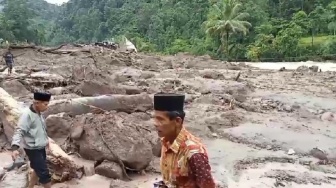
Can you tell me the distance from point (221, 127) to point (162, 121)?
34.0 feet

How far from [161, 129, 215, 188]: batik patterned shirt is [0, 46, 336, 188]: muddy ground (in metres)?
4.31

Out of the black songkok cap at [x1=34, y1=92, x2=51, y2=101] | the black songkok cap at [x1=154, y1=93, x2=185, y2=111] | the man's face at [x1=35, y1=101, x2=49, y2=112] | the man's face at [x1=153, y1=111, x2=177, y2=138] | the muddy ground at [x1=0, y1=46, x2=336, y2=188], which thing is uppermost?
the black songkok cap at [x1=154, y1=93, x2=185, y2=111]

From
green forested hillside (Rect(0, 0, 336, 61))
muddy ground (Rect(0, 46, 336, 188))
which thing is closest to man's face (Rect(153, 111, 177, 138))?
muddy ground (Rect(0, 46, 336, 188))

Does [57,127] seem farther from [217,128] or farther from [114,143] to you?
[217,128]

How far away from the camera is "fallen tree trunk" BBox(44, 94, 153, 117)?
10685mm

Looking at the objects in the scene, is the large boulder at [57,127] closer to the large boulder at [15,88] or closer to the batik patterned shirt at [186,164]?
the large boulder at [15,88]

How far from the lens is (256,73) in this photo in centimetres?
2878

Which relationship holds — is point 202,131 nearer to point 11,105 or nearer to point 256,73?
point 11,105

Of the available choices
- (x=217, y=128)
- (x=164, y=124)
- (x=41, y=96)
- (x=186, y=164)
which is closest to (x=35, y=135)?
(x=41, y=96)

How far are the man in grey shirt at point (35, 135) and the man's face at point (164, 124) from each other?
285 centimetres

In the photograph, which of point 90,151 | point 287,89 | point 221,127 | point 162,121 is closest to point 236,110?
point 221,127

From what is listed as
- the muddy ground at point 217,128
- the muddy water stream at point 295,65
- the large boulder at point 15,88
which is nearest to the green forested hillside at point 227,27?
the muddy water stream at point 295,65

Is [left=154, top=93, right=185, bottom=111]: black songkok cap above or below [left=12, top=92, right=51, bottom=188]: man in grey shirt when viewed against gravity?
above

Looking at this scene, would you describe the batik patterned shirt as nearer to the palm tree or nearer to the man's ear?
the man's ear
